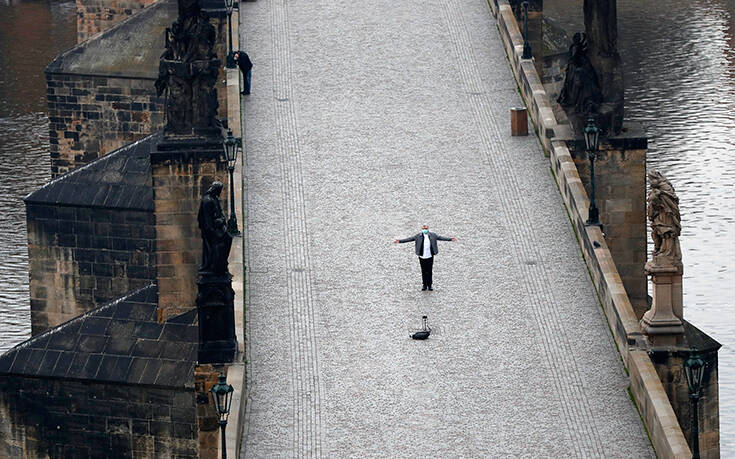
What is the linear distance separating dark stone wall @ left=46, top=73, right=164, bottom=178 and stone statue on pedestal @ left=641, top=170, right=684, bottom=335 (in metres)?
25.6

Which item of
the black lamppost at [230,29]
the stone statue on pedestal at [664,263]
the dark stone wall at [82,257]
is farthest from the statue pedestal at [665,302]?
the dark stone wall at [82,257]

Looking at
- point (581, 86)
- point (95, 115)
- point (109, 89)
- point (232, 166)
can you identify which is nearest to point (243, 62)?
point (232, 166)

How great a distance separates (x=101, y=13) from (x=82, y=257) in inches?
586

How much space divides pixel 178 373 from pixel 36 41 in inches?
2021

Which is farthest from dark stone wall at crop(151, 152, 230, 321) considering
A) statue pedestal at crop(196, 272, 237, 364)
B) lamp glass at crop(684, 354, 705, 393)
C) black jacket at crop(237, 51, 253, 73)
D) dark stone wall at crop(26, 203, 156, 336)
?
lamp glass at crop(684, 354, 705, 393)

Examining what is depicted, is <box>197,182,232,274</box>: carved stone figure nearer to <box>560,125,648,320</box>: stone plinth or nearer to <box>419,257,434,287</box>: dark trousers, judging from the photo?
<box>419,257,434,287</box>: dark trousers

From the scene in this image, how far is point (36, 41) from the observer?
10125cm

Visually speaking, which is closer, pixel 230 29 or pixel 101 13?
pixel 230 29

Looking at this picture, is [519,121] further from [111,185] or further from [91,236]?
[91,236]

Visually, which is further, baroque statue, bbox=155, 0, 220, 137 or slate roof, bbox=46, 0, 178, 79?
slate roof, bbox=46, 0, 178, 79

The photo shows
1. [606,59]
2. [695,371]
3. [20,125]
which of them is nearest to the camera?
[695,371]

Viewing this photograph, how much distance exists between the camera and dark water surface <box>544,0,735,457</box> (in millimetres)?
66125

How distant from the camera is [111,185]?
2405 inches

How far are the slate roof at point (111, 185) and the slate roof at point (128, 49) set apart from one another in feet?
23.7
